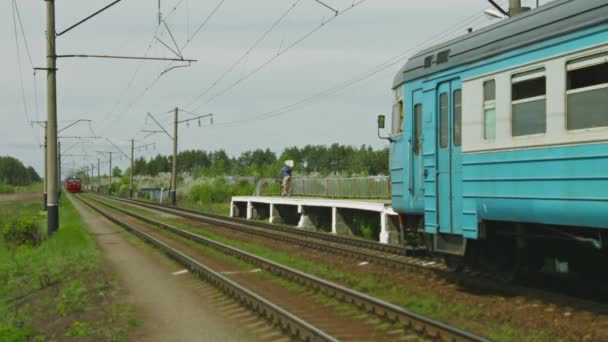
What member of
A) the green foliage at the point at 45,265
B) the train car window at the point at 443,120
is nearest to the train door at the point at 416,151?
the train car window at the point at 443,120

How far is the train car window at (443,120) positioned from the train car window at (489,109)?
0.88 m

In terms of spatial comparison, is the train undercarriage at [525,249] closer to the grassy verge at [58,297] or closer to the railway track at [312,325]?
the railway track at [312,325]

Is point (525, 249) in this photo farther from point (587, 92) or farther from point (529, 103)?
point (587, 92)

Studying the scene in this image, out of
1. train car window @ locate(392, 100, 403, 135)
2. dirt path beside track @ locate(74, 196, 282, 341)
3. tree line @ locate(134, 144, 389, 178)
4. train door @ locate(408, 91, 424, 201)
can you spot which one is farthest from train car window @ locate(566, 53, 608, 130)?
tree line @ locate(134, 144, 389, 178)

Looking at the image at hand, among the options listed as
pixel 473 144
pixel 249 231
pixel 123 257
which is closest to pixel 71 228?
pixel 123 257

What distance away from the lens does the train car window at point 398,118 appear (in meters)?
11.2

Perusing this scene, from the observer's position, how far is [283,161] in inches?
4550

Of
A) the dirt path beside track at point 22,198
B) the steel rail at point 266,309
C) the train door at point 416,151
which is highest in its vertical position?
the train door at point 416,151

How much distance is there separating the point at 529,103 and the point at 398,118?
3.32 metres

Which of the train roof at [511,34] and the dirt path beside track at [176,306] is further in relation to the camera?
the dirt path beside track at [176,306]

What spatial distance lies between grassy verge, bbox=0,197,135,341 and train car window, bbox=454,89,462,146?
556cm

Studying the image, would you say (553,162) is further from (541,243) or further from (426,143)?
(426,143)

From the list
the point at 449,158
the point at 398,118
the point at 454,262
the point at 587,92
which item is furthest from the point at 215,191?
the point at 587,92

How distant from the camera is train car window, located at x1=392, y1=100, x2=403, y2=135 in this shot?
1115cm
